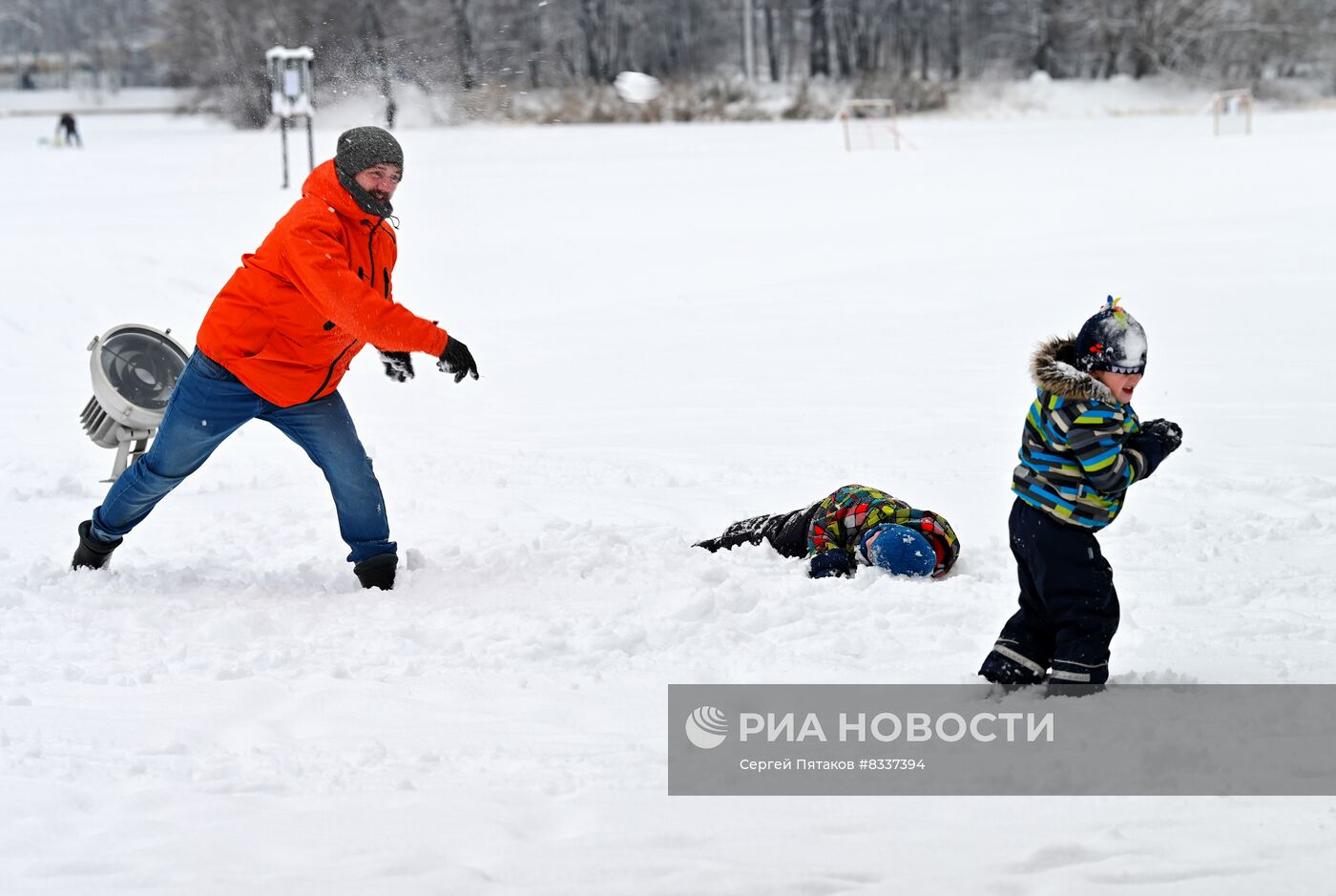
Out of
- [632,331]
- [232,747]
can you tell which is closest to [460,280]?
[632,331]

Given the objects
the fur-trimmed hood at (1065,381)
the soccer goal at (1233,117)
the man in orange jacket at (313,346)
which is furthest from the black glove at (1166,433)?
the soccer goal at (1233,117)

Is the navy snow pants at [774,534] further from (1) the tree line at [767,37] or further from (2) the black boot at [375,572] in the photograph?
(1) the tree line at [767,37]

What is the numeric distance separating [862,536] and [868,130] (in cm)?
2701

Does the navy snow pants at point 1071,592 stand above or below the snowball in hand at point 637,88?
below

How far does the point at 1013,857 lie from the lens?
2914 millimetres

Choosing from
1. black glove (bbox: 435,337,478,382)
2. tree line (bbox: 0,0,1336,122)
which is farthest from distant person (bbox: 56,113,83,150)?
black glove (bbox: 435,337,478,382)

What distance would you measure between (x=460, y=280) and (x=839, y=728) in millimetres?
10461

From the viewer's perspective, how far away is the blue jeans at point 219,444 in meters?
4.73

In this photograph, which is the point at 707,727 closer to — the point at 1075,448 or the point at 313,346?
the point at 1075,448

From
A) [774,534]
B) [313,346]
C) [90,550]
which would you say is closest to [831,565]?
[774,534]

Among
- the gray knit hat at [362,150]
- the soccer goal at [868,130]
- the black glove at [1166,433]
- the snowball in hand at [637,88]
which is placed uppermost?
the snowball in hand at [637,88]

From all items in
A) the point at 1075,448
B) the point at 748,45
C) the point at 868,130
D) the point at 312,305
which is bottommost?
the point at 1075,448

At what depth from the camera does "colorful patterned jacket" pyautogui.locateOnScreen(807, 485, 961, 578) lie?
484cm

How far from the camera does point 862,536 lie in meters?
4.85
